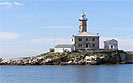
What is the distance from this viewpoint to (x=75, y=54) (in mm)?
75562

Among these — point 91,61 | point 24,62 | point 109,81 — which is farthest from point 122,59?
point 109,81

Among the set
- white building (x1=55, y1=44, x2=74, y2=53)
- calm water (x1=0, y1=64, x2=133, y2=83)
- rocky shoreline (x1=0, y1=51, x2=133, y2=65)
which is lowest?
calm water (x1=0, y1=64, x2=133, y2=83)

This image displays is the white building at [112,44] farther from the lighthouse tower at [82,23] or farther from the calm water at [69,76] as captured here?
the calm water at [69,76]

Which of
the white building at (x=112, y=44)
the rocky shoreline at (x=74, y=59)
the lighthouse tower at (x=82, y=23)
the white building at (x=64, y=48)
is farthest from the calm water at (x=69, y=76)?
the lighthouse tower at (x=82, y=23)

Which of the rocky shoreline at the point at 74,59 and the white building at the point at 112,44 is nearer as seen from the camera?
the rocky shoreline at the point at 74,59

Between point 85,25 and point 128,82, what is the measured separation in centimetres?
4820

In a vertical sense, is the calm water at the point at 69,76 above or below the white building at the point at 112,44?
below

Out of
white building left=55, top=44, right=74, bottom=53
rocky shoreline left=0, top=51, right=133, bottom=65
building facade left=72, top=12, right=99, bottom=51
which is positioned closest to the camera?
rocky shoreline left=0, top=51, right=133, bottom=65

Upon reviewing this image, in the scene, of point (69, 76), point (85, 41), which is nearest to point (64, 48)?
point (85, 41)

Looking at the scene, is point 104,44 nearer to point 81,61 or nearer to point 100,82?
point 81,61

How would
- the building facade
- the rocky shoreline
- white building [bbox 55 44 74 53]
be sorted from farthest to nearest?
the building facade, white building [bbox 55 44 74 53], the rocky shoreline

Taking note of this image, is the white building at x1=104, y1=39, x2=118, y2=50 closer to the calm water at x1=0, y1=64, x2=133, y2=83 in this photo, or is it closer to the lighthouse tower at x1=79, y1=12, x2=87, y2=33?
the lighthouse tower at x1=79, y1=12, x2=87, y2=33

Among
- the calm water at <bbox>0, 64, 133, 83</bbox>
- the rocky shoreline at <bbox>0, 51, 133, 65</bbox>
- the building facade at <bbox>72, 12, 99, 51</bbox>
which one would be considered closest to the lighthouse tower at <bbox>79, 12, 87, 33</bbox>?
the building facade at <bbox>72, 12, 99, 51</bbox>

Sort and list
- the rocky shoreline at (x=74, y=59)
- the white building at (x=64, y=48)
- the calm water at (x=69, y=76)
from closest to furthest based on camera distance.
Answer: the calm water at (x=69, y=76), the rocky shoreline at (x=74, y=59), the white building at (x=64, y=48)
